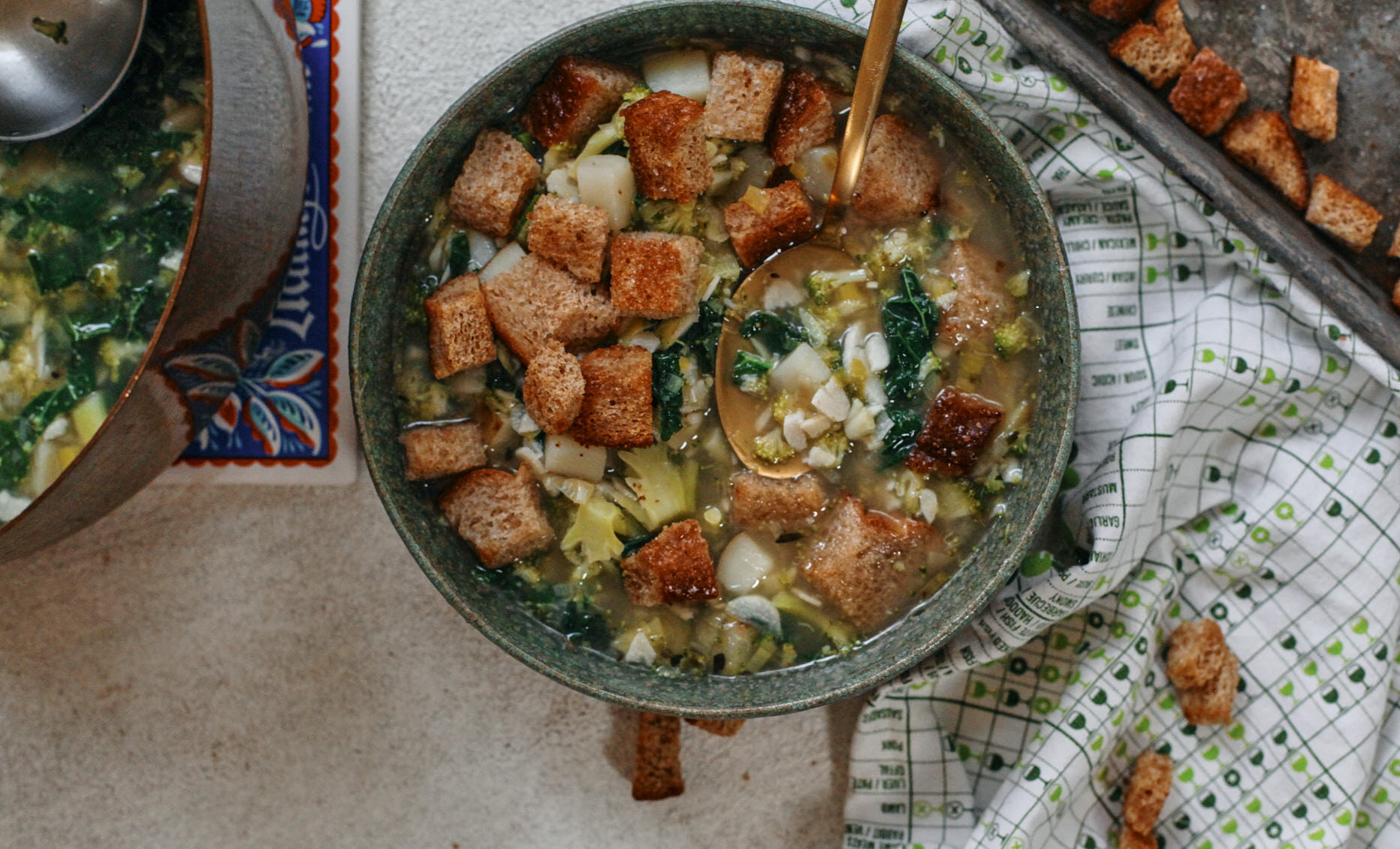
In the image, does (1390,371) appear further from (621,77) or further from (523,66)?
(523,66)

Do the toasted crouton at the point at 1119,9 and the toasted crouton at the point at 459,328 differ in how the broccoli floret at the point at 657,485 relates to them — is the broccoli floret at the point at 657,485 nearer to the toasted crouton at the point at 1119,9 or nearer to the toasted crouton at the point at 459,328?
the toasted crouton at the point at 459,328

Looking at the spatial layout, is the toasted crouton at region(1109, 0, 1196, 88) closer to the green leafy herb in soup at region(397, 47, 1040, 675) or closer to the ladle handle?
the green leafy herb in soup at region(397, 47, 1040, 675)

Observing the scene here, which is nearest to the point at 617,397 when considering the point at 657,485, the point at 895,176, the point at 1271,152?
the point at 657,485

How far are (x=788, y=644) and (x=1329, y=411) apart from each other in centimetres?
163

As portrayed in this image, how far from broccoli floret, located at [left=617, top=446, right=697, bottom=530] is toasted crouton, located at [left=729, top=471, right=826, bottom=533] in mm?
122

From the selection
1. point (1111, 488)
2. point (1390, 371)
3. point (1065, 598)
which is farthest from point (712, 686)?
point (1390, 371)

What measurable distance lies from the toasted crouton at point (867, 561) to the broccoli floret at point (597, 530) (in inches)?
18.7

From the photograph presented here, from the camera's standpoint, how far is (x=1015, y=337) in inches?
101

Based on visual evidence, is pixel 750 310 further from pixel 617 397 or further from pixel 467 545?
pixel 467 545

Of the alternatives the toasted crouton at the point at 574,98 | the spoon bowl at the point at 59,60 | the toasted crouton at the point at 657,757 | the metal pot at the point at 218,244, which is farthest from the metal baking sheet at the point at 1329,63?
the spoon bowl at the point at 59,60

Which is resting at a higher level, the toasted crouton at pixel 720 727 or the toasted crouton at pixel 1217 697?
the toasted crouton at pixel 1217 697

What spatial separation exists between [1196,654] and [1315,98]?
1544 millimetres

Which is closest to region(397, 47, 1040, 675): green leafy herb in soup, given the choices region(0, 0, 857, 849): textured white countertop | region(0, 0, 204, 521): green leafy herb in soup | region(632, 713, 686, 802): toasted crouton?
region(632, 713, 686, 802): toasted crouton

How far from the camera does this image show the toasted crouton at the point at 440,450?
251 centimetres
